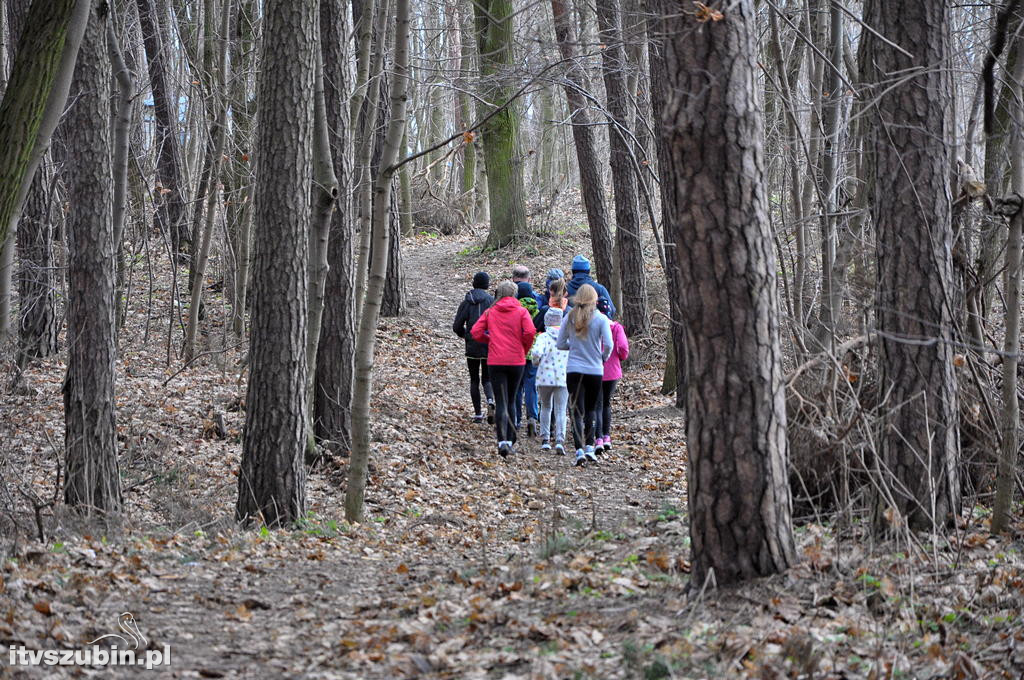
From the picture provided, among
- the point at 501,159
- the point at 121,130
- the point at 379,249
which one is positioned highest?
the point at 501,159

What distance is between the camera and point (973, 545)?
5.88 metres

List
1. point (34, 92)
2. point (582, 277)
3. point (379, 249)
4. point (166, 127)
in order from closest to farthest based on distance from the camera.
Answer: point (34, 92) → point (379, 249) → point (582, 277) → point (166, 127)

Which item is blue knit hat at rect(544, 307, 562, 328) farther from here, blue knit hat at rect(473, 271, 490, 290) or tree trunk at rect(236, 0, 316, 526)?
tree trunk at rect(236, 0, 316, 526)

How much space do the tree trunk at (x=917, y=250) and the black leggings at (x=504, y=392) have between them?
528 centimetres

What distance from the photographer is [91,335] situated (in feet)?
25.2

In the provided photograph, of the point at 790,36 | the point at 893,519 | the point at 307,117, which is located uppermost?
the point at 790,36

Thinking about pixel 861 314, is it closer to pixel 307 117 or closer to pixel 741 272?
pixel 741 272

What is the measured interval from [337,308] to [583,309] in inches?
109

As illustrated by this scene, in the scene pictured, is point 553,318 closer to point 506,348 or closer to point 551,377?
point 506,348

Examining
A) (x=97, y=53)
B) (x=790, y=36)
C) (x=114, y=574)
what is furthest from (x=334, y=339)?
(x=790, y=36)

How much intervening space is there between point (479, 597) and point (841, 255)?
519 cm

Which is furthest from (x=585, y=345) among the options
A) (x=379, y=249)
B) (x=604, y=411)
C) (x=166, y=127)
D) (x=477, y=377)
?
(x=166, y=127)

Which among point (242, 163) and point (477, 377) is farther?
point (242, 163)

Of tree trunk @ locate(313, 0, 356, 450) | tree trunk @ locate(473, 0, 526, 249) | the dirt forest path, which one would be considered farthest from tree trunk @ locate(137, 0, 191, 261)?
the dirt forest path
